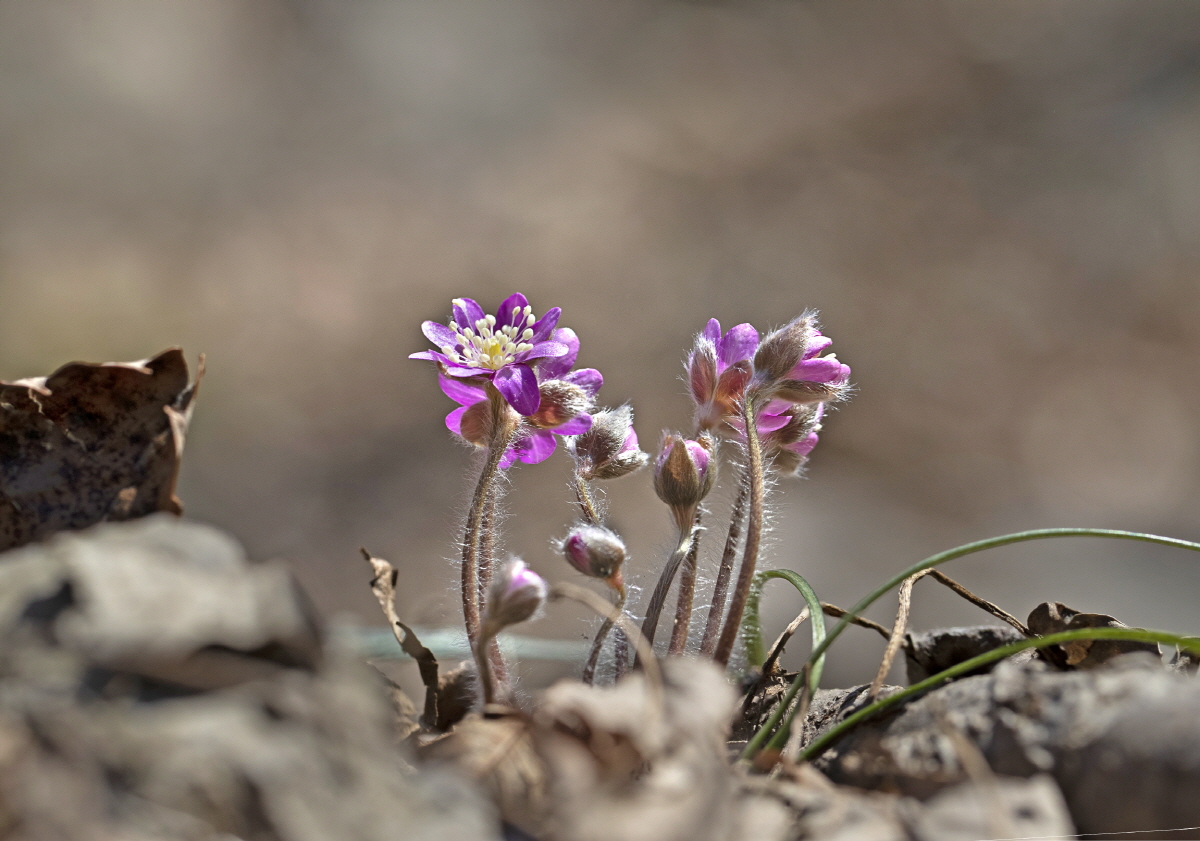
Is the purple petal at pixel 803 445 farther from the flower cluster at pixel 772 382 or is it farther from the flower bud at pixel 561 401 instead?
the flower bud at pixel 561 401

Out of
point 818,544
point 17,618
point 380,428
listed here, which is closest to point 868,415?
point 818,544

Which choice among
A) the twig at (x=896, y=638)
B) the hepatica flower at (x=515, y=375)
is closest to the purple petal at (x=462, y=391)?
the hepatica flower at (x=515, y=375)

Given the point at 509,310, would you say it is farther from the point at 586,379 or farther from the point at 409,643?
the point at 409,643

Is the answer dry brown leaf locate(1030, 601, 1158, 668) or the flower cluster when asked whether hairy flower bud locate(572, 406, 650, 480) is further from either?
dry brown leaf locate(1030, 601, 1158, 668)

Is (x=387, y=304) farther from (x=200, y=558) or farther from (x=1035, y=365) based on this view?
(x=200, y=558)

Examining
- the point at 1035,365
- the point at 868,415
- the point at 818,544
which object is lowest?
the point at 818,544
